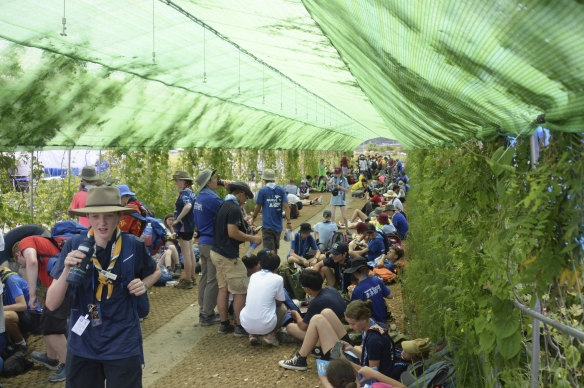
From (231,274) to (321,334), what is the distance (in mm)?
1419

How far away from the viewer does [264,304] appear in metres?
5.44

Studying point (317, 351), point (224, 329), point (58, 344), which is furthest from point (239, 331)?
point (58, 344)

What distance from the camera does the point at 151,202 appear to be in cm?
1028

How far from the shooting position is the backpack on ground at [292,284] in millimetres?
6996

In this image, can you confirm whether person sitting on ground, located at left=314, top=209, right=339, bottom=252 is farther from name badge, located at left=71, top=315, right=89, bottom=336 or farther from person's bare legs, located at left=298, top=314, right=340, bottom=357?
name badge, located at left=71, top=315, right=89, bottom=336

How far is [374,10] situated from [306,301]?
4.77 m

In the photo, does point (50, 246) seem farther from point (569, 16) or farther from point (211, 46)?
point (569, 16)

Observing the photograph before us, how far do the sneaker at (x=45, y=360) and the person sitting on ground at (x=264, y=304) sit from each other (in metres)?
1.79

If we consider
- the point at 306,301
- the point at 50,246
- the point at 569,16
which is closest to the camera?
the point at 569,16

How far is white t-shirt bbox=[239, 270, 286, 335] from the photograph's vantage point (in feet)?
17.8

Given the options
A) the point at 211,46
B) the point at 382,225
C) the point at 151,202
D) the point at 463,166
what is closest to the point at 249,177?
the point at 151,202

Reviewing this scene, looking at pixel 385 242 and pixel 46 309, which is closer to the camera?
pixel 46 309

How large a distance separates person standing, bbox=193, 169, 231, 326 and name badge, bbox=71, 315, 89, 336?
10.7 feet

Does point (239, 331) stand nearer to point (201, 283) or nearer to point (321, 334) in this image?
point (201, 283)
